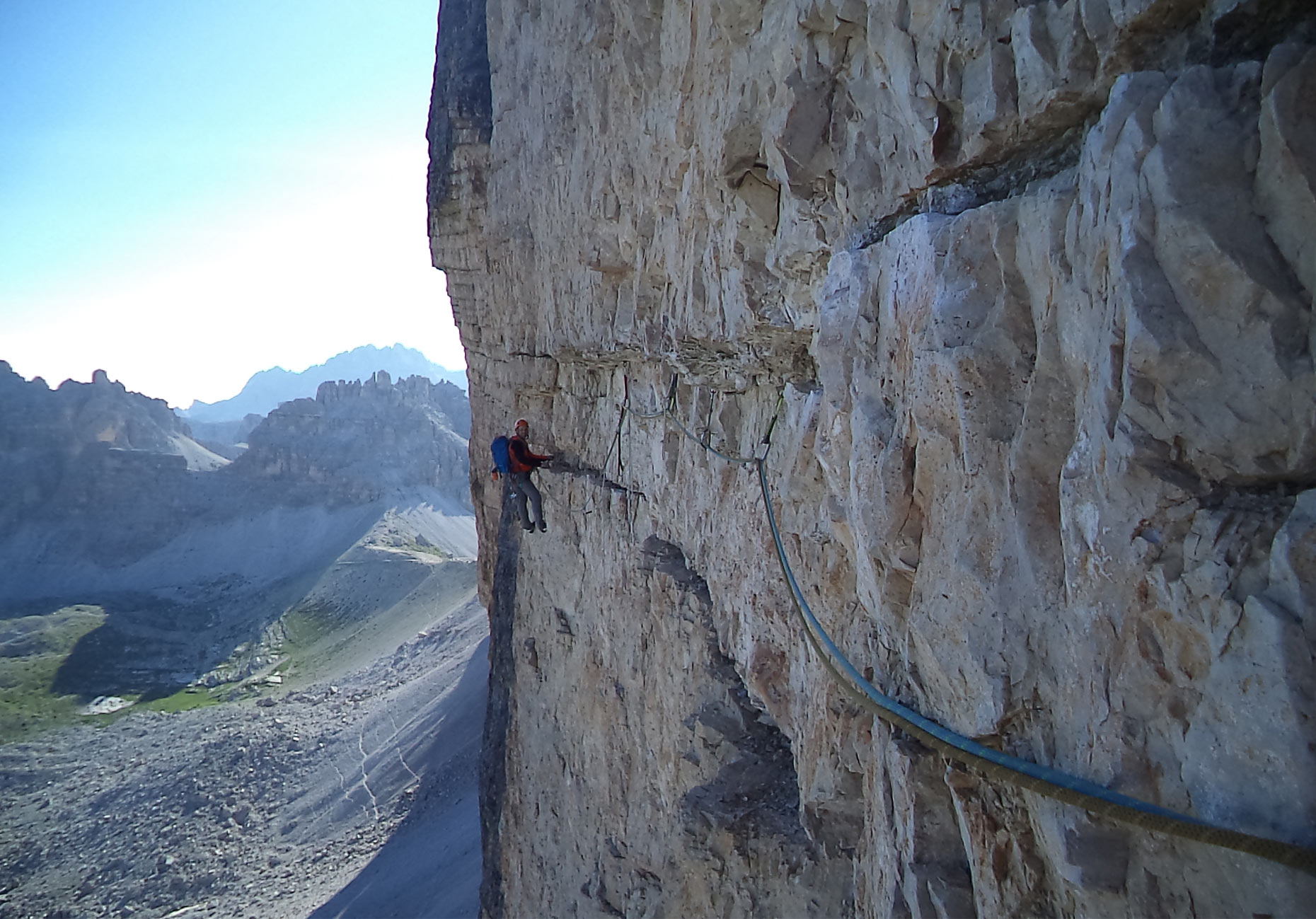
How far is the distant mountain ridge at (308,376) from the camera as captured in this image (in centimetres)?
17262

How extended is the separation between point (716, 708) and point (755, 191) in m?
3.57

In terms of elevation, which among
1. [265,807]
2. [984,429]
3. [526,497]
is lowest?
[265,807]

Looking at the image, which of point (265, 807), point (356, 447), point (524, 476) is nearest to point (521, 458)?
point (524, 476)

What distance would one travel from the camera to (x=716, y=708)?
5.65 meters

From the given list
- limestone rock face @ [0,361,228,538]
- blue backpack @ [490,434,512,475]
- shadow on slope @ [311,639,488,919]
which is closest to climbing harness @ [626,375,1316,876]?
blue backpack @ [490,434,512,475]

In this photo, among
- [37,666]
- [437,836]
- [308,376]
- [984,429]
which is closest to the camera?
[984,429]

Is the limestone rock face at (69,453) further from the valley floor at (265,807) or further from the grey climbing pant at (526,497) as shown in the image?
the grey climbing pant at (526,497)

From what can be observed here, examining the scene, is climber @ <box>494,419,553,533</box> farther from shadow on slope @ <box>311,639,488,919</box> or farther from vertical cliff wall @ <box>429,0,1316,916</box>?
shadow on slope @ <box>311,639,488,919</box>

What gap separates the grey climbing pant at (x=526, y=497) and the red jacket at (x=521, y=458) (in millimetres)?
193

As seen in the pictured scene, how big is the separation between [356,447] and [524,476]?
5254 centimetres

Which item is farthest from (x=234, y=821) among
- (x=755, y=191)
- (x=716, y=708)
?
(x=755, y=191)

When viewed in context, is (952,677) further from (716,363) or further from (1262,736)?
(716,363)

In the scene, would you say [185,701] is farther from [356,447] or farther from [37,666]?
[356,447]

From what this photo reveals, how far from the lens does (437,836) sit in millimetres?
22781
